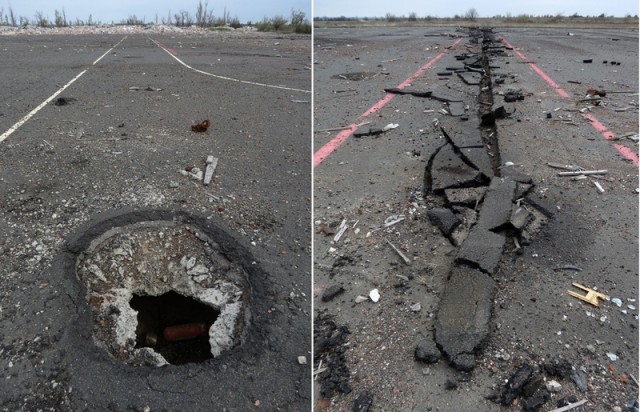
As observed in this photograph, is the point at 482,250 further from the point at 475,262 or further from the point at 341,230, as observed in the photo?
the point at 341,230

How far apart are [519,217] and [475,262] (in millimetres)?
782

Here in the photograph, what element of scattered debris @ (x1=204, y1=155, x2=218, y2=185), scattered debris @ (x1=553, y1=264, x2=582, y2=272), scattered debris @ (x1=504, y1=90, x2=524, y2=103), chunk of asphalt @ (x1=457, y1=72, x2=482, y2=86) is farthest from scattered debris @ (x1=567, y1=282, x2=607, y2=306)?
chunk of asphalt @ (x1=457, y1=72, x2=482, y2=86)

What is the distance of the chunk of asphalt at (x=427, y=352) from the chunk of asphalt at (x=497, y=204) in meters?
1.28

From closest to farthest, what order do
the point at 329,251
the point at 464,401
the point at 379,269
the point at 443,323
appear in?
the point at 464,401 < the point at 443,323 < the point at 379,269 < the point at 329,251

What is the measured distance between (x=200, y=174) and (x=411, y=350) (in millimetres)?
2877

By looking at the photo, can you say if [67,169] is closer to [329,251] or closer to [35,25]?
[329,251]

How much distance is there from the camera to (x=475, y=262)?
9.73ft

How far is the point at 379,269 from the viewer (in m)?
3.11

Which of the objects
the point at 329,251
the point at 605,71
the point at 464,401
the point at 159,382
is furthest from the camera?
the point at 605,71

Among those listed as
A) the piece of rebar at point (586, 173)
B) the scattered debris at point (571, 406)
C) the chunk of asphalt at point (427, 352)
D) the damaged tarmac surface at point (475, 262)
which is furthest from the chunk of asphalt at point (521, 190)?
the scattered debris at point (571, 406)

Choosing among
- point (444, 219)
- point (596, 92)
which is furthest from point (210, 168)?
point (596, 92)

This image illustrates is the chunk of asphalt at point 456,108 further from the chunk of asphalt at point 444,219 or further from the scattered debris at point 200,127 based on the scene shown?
the scattered debris at point 200,127

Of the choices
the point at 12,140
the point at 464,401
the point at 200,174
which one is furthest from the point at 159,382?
the point at 12,140

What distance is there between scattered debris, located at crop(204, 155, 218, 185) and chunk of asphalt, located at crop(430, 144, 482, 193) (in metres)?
2.09
